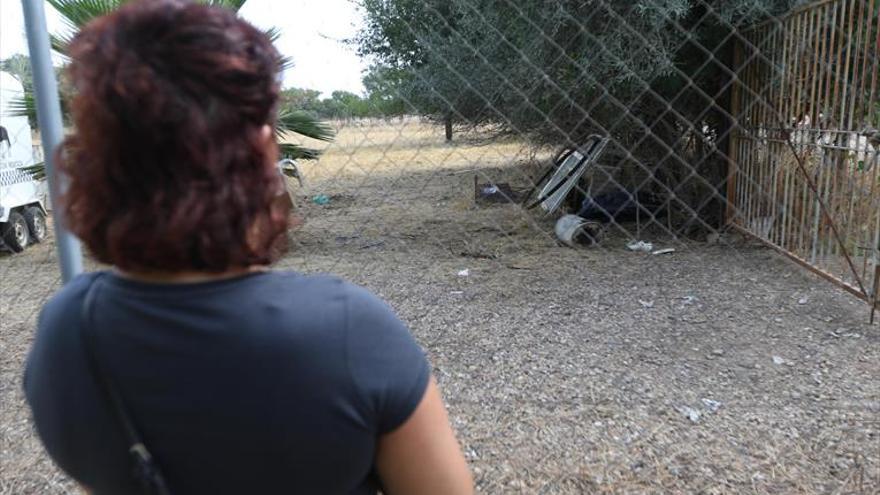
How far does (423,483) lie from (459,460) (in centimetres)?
6

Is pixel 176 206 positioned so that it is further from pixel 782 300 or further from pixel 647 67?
pixel 647 67

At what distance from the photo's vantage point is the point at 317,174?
23.2ft

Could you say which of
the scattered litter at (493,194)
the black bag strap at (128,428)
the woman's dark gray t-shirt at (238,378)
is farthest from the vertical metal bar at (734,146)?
the black bag strap at (128,428)

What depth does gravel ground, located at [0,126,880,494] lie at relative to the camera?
98.3 inches

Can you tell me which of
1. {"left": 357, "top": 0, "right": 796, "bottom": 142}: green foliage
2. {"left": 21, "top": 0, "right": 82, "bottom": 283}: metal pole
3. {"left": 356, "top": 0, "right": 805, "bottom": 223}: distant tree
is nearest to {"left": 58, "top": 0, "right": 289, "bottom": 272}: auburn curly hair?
{"left": 21, "top": 0, "right": 82, "bottom": 283}: metal pole

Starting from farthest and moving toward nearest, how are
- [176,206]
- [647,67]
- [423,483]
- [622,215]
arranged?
[622,215]
[647,67]
[423,483]
[176,206]

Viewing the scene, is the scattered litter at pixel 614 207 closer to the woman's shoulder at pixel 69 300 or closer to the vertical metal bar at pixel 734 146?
the vertical metal bar at pixel 734 146

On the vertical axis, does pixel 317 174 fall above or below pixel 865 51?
below

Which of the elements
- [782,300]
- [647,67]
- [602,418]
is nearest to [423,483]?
[602,418]

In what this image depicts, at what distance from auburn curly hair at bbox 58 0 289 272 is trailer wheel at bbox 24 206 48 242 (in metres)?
8.40

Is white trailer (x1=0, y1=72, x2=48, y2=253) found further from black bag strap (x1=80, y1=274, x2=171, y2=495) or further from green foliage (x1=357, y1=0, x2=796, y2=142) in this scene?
black bag strap (x1=80, y1=274, x2=171, y2=495)

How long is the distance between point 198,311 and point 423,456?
1.08ft

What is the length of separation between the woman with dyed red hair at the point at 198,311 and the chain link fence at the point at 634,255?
5.66ft

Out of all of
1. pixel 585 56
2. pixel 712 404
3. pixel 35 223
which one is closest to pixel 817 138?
pixel 585 56
